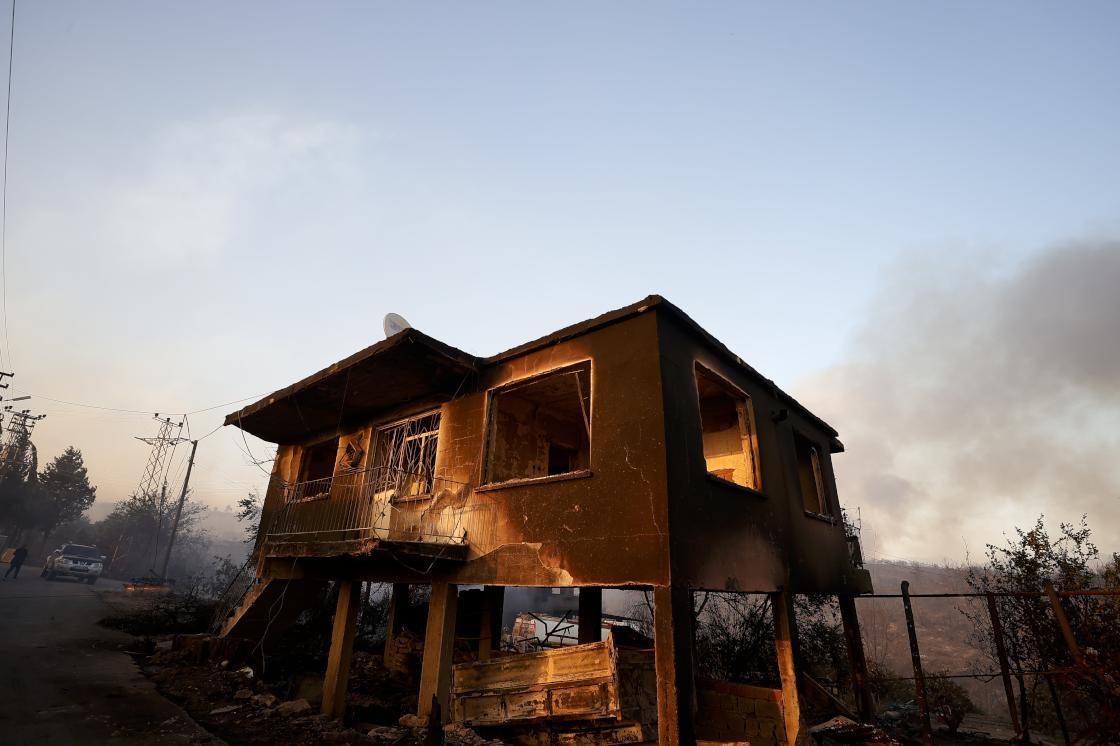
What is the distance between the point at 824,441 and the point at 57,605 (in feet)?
93.2

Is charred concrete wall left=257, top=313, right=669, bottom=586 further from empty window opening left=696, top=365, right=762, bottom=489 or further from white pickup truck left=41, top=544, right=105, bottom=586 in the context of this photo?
white pickup truck left=41, top=544, right=105, bottom=586

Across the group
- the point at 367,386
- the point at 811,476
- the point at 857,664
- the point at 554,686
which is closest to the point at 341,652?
the point at 554,686

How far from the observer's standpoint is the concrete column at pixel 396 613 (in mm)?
16062

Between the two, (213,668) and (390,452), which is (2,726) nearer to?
(213,668)

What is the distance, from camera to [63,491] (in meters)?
53.6

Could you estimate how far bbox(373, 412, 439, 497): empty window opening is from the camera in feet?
36.1

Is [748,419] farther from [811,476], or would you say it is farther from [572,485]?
[811,476]

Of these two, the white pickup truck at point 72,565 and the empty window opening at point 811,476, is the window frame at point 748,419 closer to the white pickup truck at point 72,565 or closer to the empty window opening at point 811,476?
the empty window opening at point 811,476

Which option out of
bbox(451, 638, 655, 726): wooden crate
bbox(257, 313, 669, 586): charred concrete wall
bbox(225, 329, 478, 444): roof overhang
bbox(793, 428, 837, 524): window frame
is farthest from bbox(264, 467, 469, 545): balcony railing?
bbox(793, 428, 837, 524): window frame

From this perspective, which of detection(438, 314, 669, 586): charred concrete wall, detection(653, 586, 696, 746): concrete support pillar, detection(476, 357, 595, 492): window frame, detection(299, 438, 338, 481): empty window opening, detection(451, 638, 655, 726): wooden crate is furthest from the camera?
detection(299, 438, 338, 481): empty window opening

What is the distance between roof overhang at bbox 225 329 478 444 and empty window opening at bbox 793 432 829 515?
896 cm

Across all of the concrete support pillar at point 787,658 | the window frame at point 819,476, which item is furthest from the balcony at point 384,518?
the window frame at point 819,476

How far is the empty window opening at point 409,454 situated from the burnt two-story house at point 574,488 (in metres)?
0.05

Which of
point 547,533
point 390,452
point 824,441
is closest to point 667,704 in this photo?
point 547,533
